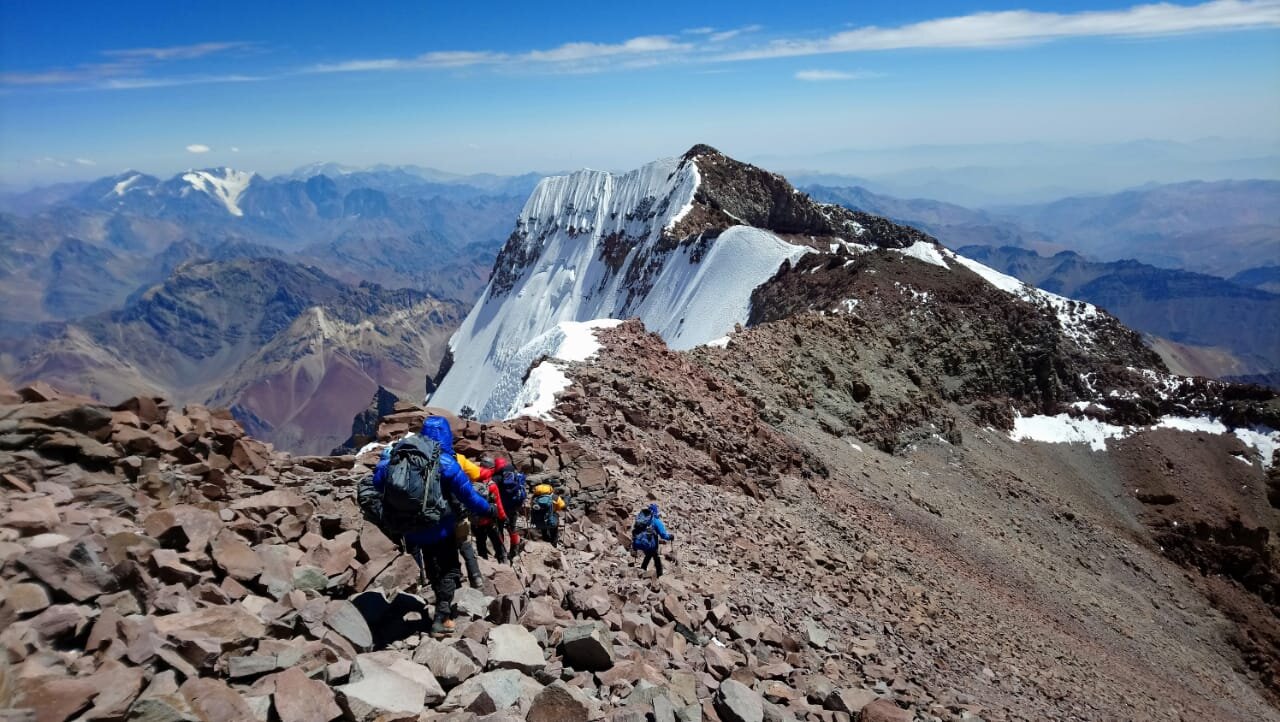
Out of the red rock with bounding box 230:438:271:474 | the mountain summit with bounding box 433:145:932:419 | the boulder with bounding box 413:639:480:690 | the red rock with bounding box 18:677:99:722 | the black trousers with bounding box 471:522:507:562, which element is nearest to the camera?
the red rock with bounding box 18:677:99:722

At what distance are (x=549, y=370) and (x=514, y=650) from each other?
1421 cm

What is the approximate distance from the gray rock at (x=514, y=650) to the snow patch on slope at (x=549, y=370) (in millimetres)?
10391

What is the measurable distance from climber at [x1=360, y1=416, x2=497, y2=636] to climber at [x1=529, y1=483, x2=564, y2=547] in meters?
3.80

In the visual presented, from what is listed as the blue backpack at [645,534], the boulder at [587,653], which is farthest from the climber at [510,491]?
the boulder at [587,653]

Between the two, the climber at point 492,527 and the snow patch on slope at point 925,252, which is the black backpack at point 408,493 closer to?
the climber at point 492,527

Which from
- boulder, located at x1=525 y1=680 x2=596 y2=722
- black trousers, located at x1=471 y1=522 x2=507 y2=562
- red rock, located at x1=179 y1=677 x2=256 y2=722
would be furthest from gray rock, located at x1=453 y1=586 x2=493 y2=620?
red rock, located at x1=179 y1=677 x2=256 y2=722

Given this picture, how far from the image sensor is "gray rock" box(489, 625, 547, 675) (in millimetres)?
7020

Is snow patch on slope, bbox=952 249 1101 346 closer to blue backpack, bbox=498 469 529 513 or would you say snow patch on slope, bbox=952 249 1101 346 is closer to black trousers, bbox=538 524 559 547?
black trousers, bbox=538 524 559 547

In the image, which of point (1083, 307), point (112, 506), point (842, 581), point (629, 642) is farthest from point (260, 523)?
point (1083, 307)

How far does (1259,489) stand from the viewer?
36.8 meters

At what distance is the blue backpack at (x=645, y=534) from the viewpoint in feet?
40.7

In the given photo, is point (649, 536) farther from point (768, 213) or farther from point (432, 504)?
point (768, 213)

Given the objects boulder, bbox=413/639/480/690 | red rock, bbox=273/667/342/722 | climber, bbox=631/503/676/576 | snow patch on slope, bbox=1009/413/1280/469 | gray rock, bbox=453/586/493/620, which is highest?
red rock, bbox=273/667/342/722

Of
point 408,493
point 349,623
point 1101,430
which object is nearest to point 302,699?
point 349,623
